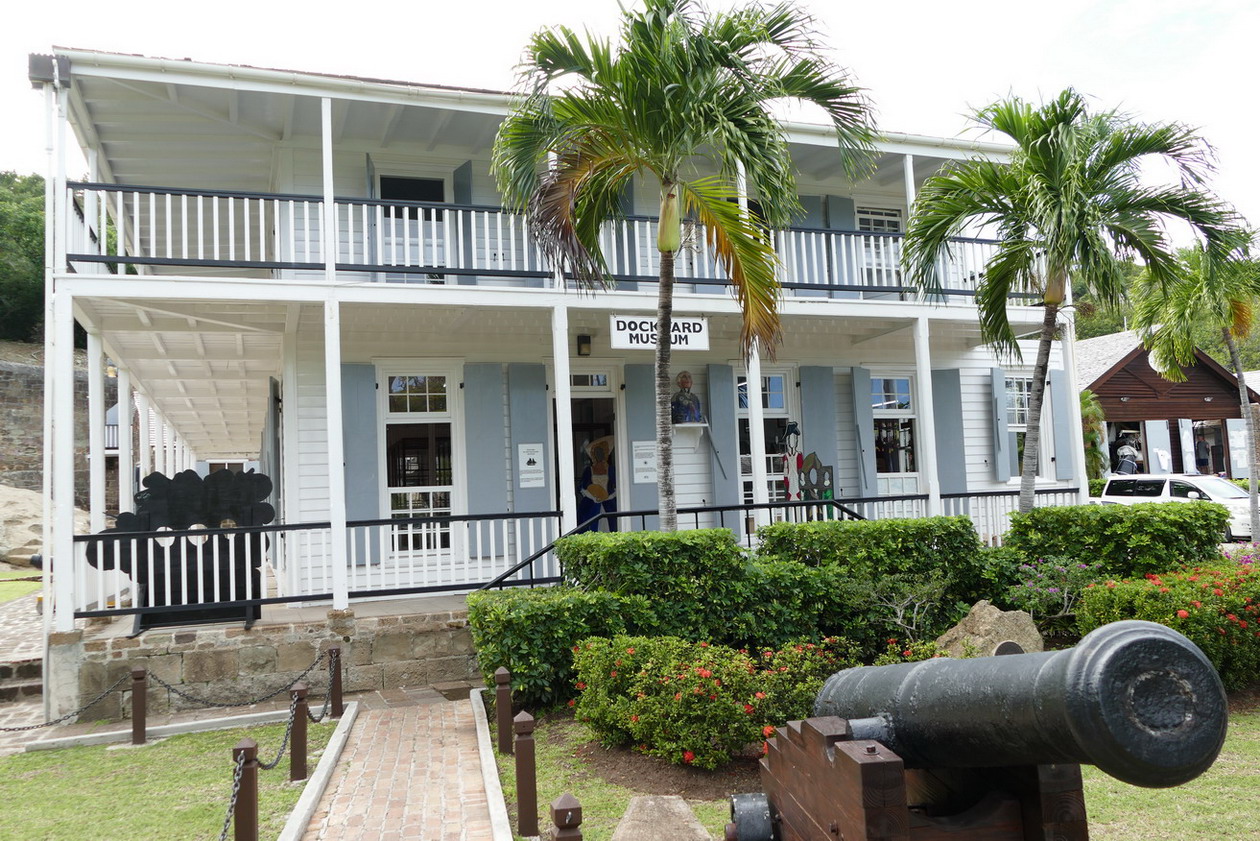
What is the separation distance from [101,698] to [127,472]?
5.36 metres

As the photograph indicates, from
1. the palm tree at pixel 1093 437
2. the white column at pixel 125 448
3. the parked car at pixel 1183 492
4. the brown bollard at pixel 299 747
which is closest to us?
the brown bollard at pixel 299 747

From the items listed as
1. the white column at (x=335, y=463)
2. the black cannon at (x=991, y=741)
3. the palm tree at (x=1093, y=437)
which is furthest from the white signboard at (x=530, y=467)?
the palm tree at (x=1093, y=437)

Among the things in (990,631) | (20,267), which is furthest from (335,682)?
(20,267)

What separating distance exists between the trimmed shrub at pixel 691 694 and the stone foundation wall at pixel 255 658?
8.56 ft

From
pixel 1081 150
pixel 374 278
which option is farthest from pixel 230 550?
pixel 1081 150

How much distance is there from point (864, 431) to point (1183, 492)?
35.0 ft

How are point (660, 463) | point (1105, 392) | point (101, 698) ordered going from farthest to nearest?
point (1105, 392) → point (660, 463) → point (101, 698)

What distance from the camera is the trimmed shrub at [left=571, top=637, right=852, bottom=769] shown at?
5875 mm

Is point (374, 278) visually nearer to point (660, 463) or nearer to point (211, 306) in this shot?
point (211, 306)

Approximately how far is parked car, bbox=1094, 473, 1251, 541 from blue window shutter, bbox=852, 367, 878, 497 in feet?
28.7

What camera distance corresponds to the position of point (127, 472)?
12477mm

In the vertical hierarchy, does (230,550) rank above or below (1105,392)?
below

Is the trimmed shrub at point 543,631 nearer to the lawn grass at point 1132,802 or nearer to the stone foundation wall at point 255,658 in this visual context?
the lawn grass at point 1132,802

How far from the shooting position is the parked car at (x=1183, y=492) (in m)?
19.2
